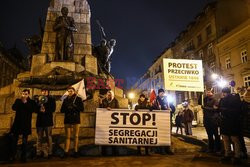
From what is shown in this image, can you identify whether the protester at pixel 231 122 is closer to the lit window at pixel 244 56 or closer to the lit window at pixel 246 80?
the lit window at pixel 246 80

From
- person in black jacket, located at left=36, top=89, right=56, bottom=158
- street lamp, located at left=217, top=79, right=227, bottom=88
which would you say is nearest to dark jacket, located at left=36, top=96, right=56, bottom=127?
person in black jacket, located at left=36, top=89, right=56, bottom=158

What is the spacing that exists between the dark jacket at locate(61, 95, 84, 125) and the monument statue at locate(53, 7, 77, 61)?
14.7ft

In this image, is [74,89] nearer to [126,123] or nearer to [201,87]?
[126,123]

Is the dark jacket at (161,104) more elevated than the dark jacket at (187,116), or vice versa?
the dark jacket at (161,104)

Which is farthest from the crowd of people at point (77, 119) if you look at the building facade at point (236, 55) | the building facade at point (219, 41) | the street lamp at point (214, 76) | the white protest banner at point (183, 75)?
the street lamp at point (214, 76)

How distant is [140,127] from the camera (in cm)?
680

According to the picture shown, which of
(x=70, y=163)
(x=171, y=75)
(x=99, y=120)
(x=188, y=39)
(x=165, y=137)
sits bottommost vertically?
(x=70, y=163)

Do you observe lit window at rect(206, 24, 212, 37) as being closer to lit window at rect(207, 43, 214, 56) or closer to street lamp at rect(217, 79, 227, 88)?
lit window at rect(207, 43, 214, 56)

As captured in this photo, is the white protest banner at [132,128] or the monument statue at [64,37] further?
the monument statue at [64,37]

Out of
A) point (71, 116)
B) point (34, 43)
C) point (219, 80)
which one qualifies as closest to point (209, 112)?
point (71, 116)

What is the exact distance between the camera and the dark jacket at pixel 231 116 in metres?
5.57

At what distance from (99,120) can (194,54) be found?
3643 cm

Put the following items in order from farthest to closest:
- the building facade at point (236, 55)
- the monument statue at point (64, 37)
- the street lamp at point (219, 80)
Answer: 1. the street lamp at point (219, 80)
2. the building facade at point (236, 55)
3. the monument statue at point (64, 37)

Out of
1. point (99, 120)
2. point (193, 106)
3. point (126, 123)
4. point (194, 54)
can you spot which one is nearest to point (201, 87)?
point (126, 123)
